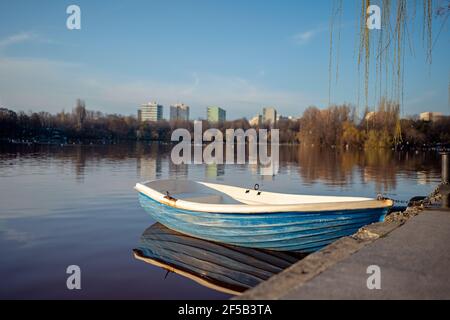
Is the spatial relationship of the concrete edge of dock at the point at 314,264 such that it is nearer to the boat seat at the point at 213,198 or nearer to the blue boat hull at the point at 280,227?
the blue boat hull at the point at 280,227

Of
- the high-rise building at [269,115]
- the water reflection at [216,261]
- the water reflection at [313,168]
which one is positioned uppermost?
the high-rise building at [269,115]

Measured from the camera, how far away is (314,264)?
12.8 feet

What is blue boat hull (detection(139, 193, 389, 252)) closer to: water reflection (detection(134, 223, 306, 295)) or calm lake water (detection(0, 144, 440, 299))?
water reflection (detection(134, 223, 306, 295))

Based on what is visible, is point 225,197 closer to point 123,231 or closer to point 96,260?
point 123,231

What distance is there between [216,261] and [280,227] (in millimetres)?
1507

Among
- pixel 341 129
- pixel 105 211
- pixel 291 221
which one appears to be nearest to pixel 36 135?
pixel 341 129

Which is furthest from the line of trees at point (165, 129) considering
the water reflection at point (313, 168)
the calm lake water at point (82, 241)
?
the calm lake water at point (82, 241)

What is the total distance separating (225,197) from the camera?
10594 mm

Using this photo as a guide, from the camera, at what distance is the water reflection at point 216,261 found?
269 inches

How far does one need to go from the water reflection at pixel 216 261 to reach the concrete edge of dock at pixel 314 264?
223cm

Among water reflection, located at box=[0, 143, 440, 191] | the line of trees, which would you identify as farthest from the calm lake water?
the line of trees

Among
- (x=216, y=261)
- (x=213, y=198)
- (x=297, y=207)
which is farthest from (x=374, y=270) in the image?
(x=213, y=198)

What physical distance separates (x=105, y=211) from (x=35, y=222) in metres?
2.17

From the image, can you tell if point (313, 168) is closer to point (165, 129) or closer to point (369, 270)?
point (369, 270)
